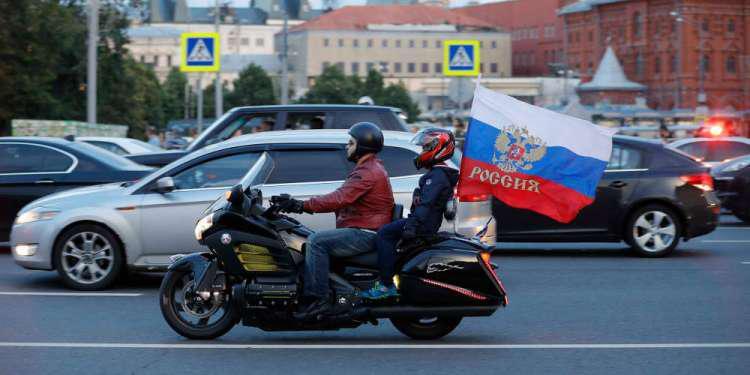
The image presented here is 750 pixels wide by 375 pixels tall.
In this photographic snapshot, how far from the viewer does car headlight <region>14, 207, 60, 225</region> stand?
1268 centimetres

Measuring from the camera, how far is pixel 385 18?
167375mm

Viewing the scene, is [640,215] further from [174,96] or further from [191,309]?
[174,96]

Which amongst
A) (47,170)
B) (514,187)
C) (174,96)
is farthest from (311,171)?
(174,96)

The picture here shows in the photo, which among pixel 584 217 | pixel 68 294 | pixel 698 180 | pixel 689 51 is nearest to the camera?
pixel 68 294

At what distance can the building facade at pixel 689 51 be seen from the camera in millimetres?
120688

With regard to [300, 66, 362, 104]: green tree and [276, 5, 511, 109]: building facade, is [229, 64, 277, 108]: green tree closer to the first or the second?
[300, 66, 362, 104]: green tree

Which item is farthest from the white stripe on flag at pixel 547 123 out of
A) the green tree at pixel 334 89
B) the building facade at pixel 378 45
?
the building facade at pixel 378 45

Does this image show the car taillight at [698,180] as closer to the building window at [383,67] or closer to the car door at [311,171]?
the car door at [311,171]

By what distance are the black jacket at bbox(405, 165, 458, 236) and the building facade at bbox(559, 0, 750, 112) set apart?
4339 inches

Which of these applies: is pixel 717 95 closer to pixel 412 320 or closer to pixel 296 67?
pixel 296 67

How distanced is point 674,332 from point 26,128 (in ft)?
98.1

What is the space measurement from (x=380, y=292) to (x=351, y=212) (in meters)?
0.64

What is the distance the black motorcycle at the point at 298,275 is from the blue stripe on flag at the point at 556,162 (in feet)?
2.36

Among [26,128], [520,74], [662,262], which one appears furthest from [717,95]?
[662,262]
